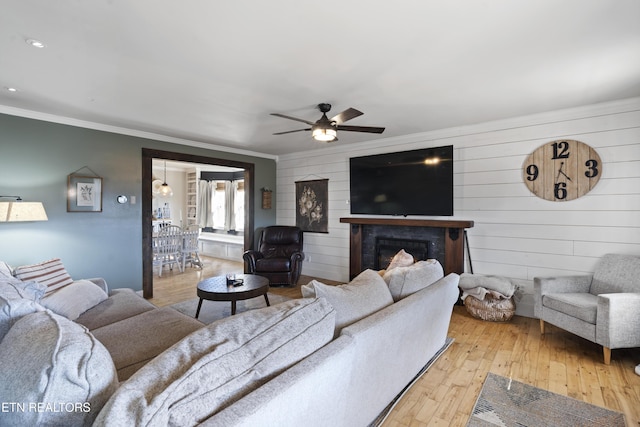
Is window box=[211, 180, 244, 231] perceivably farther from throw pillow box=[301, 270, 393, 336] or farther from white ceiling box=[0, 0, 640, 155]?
throw pillow box=[301, 270, 393, 336]

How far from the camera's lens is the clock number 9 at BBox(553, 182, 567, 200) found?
3420 millimetres

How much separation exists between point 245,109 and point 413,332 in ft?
9.23

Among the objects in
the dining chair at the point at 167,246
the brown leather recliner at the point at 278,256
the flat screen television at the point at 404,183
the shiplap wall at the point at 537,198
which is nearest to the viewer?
the shiplap wall at the point at 537,198

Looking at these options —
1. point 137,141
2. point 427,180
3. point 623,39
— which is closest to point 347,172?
point 427,180

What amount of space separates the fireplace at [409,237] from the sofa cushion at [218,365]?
3.15 metres

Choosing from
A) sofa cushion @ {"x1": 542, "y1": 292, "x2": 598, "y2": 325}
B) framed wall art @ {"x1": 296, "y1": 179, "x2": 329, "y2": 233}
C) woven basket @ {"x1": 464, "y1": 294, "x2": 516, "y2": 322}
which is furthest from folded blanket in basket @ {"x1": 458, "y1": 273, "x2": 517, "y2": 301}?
framed wall art @ {"x1": 296, "y1": 179, "x2": 329, "y2": 233}

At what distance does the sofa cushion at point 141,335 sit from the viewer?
169cm

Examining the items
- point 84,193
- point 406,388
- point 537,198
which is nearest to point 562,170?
point 537,198

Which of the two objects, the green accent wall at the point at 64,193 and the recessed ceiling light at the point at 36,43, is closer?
the recessed ceiling light at the point at 36,43

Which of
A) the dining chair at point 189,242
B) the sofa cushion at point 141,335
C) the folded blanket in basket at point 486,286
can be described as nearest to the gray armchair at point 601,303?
the folded blanket in basket at point 486,286

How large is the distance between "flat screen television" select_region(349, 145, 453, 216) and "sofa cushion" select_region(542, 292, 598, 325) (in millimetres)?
1517

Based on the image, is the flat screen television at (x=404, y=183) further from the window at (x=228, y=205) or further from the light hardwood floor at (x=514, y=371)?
the window at (x=228, y=205)

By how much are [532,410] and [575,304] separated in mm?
1335

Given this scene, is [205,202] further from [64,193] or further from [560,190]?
[560,190]
